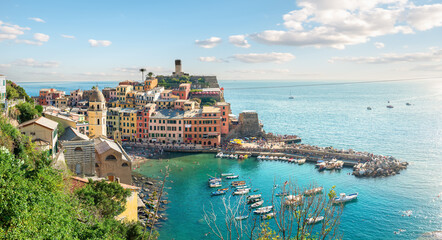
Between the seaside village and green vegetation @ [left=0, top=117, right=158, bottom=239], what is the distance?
608 cm

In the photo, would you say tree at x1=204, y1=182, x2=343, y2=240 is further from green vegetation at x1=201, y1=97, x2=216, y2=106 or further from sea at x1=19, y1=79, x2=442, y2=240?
green vegetation at x1=201, y1=97, x2=216, y2=106

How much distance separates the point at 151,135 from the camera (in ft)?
208

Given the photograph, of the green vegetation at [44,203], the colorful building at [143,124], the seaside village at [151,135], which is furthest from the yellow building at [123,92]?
the green vegetation at [44,203]

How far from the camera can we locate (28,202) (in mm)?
14000

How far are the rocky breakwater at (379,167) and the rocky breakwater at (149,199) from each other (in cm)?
2779

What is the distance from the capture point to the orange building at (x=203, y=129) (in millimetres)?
62469

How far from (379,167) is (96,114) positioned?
130ft

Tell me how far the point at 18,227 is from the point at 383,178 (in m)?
44.9

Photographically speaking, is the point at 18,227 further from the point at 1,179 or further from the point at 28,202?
the point at 1,179

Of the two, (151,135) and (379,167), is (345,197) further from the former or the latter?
(151,135)

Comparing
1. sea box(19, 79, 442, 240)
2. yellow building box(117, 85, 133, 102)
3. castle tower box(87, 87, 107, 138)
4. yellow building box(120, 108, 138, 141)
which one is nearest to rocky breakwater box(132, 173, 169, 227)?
sea box(19, 79, 442, 240)

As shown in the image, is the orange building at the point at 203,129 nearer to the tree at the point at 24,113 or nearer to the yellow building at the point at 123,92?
the yellow building at the point at 123,92

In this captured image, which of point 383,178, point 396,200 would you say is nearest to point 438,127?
point 383,178

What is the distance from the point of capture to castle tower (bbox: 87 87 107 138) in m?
38.8
